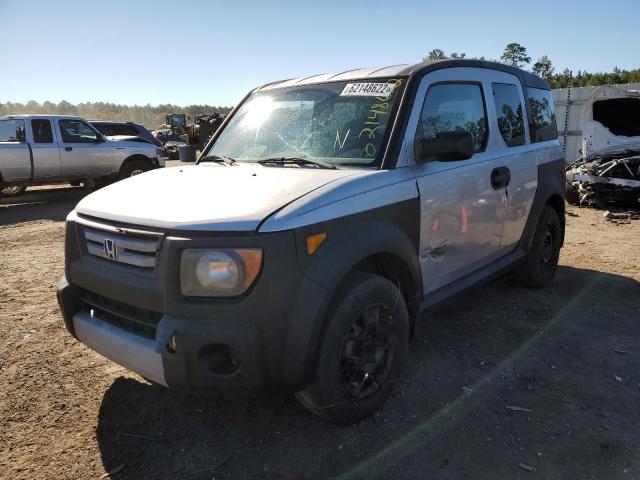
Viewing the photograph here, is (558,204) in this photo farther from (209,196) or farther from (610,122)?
(610,122)

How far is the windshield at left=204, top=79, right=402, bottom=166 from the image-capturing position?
3.04m

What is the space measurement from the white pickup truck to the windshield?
9.12 m

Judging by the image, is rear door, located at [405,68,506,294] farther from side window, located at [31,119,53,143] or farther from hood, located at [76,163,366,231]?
side window, located at [31,119,53,143]

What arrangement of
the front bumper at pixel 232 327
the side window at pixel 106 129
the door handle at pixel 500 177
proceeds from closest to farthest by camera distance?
the front bumper at pixel 232 327, the door handle at pixel 500 177, the side window at pixel 106 129

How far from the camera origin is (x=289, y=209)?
7.52 feet

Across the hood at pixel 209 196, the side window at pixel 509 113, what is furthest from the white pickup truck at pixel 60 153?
the side window at pixel 509 113

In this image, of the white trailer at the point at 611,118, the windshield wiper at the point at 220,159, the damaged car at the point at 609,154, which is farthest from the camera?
the white trailer at the point at 611,118

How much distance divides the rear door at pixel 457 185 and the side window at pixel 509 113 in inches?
5.5

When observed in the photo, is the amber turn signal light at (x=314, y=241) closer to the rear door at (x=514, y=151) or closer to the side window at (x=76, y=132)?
the rear door at (x=514, y=151)

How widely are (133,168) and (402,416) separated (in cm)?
1169

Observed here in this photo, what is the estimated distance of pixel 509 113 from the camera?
163 inches

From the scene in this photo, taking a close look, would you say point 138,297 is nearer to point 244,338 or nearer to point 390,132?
point 244,338

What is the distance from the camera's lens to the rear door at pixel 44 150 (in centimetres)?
1112

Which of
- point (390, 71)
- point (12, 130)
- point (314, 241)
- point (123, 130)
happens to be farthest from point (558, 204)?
point (123, 130)
